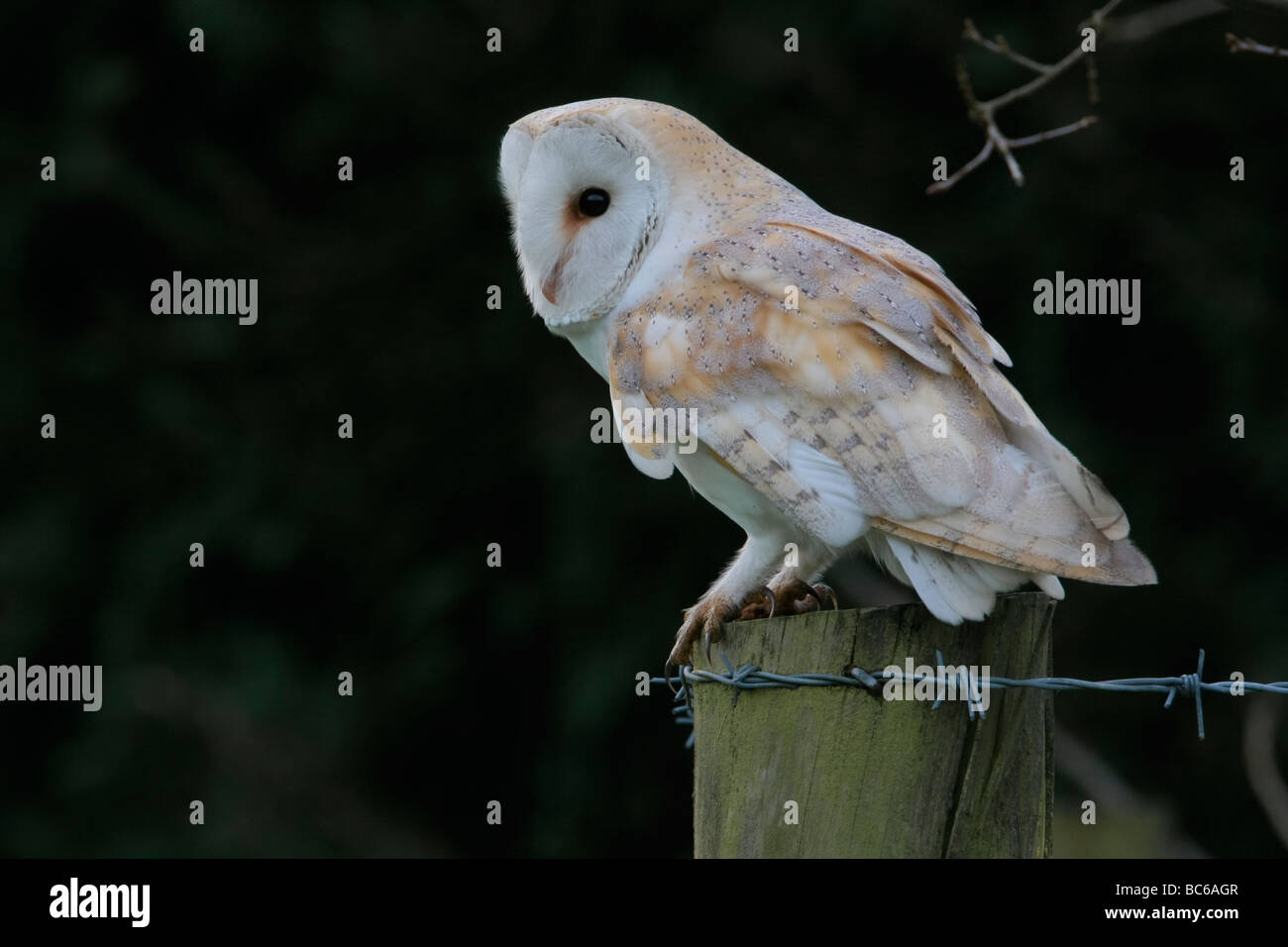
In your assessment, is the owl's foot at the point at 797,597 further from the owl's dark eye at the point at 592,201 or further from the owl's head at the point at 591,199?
the owl's dark eye at the point at 592,201

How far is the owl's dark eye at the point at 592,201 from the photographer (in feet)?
7.38

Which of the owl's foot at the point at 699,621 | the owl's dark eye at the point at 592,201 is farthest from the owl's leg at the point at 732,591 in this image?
the owl's dark eye at the point at 592,201

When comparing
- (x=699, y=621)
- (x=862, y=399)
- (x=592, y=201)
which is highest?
(x=592, y=201)

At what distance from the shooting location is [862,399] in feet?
6.46

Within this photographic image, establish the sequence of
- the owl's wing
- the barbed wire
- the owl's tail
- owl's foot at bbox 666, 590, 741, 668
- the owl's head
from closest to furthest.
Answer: the barbed wire → the owl's tail → the owl's wing → owl's foot at bbox 666, 590, 741, 668 → the owl's head

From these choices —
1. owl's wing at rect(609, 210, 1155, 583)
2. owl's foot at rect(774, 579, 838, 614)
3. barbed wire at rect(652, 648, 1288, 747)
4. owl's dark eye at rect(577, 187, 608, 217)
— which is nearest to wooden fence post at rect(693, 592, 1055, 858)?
barbed wire at rect(652, 648, 1288, 747)

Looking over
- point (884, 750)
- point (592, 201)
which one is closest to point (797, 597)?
point (884, 750)

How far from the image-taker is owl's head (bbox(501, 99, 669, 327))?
2.22 metres

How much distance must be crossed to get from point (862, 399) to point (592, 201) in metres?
0.58

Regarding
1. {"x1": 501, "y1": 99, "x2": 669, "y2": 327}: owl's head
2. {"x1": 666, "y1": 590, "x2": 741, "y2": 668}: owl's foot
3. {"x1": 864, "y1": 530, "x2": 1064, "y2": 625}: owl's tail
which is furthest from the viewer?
{"x1": 501, "y1": 99, "x2": 669, "y2": 327}: owl's head

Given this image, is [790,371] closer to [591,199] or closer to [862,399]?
[862,399]

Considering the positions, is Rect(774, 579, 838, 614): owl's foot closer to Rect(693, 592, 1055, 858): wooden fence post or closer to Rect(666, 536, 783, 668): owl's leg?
Rect(666, 536, 783, 668): owl's leg

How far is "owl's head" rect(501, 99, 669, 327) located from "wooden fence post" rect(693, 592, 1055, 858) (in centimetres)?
68

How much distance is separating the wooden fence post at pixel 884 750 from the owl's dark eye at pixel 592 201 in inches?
31.1
